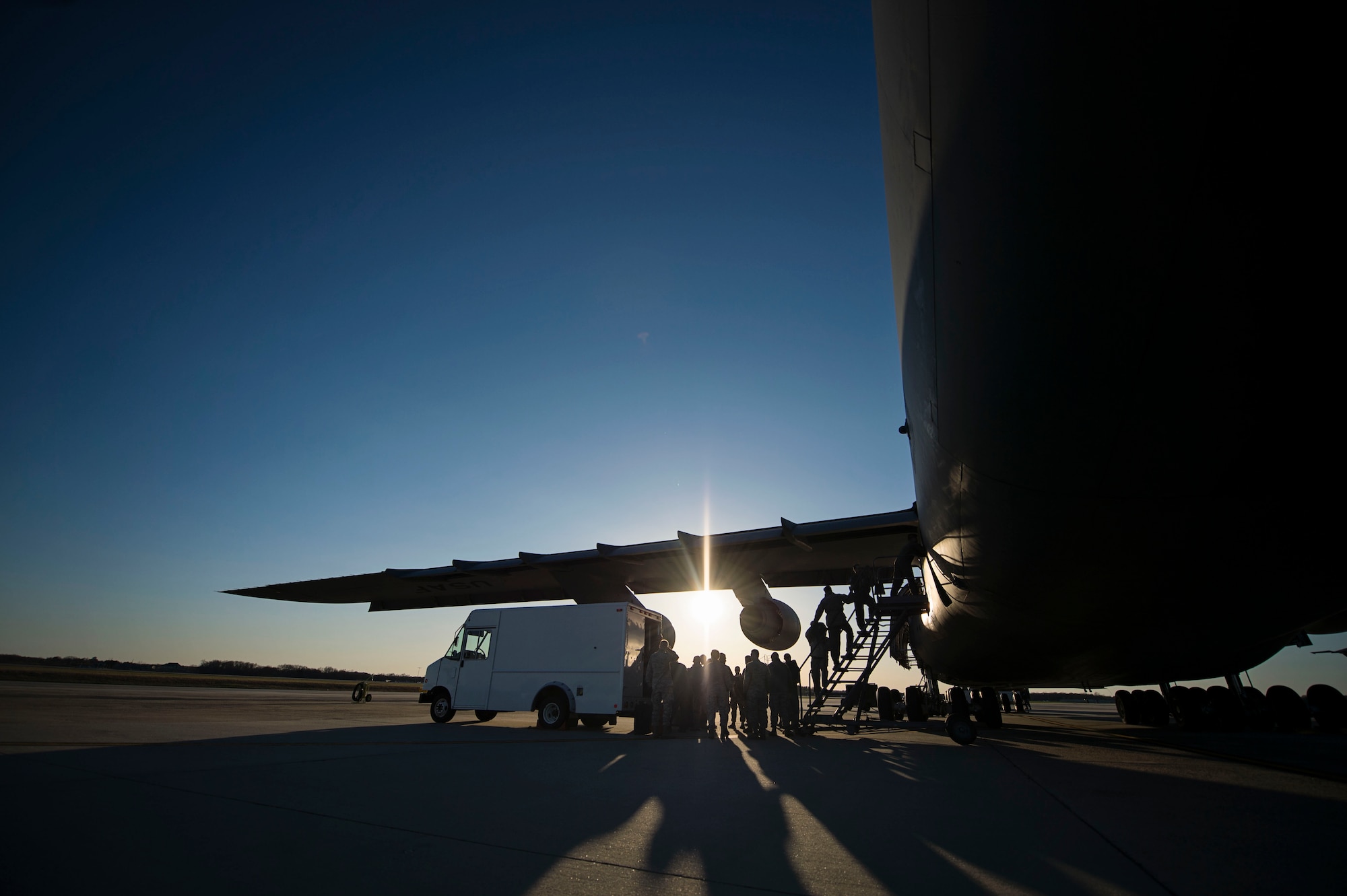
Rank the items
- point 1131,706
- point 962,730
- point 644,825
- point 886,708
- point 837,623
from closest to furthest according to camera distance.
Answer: point 644,825 → point 962,730 → point 837,623 → point 1131,706 → point 886,708

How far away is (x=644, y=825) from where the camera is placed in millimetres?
3248

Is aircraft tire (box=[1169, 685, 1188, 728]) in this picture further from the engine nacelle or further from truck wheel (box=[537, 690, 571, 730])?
truck wheel (box=[537, 690, 571, 730])

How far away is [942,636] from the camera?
7.64 metres

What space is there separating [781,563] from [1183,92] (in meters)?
12.0

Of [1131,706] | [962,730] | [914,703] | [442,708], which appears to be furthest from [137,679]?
[1131,706]

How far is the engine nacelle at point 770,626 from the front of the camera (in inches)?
442

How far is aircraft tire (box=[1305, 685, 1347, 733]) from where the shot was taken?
11.8 meters

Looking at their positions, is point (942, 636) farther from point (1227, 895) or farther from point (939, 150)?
point (939, 150)

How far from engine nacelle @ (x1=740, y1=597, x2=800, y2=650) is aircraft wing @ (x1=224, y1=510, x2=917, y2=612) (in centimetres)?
45

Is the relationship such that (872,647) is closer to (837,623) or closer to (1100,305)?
(837,623)

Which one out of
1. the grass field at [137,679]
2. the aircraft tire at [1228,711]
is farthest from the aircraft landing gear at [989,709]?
the grass field at [137,679]

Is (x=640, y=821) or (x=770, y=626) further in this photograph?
(x=770, y=626)

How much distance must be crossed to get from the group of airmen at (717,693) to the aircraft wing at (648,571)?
164cm

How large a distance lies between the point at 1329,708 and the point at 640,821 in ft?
53.1
